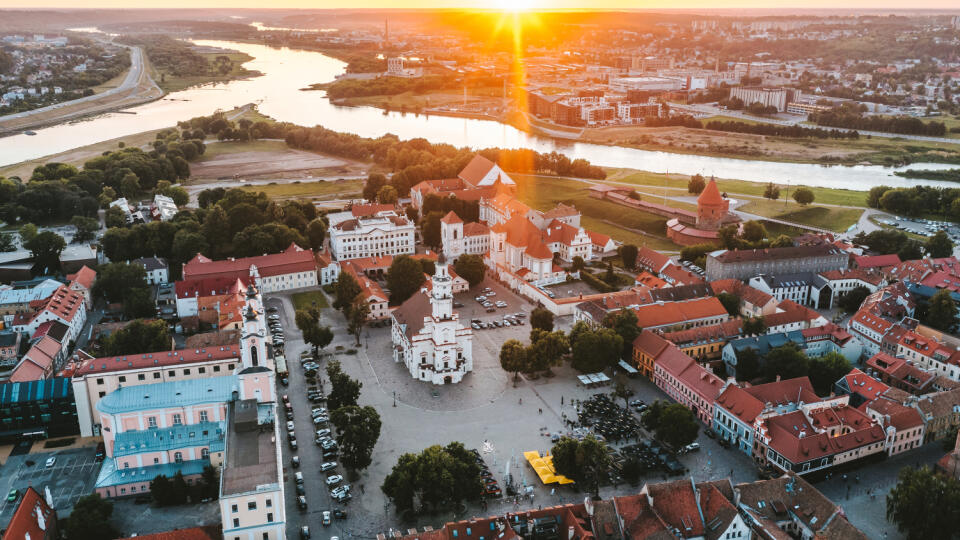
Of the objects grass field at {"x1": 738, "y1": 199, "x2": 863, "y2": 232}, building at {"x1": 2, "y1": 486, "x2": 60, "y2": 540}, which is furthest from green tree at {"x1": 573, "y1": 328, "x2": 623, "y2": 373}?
grass field at {"x1": 738, "y1": 199, "x2": 863, "y2": 232}

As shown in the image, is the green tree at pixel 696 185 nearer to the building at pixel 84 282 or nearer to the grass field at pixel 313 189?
the grass field at pixel 313 189

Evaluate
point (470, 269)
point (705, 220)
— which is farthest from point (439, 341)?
point (705, 220)

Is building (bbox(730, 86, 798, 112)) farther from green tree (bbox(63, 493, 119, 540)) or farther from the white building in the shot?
green tree (bbox(63, 493, 119, 540))

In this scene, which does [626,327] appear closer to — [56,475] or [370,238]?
[370,238]

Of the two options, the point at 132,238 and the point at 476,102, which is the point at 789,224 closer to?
the point at 132,238

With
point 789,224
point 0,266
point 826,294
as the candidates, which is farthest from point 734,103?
point 0,266
